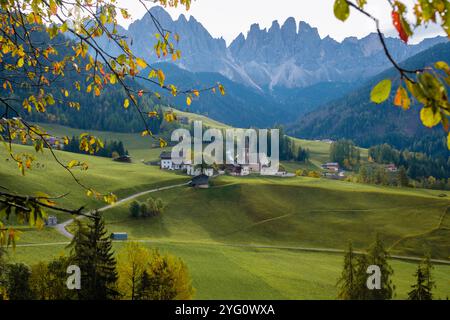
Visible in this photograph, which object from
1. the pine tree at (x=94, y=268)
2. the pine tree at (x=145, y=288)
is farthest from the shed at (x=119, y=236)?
the pine tree at (x=145, y=288)

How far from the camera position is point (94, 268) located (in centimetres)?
3278

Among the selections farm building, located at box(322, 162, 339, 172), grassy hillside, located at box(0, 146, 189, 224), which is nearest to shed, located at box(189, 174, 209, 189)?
grassy hillside, located at box(0, 146, 189, 224)

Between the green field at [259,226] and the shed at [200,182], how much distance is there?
3.01 meters

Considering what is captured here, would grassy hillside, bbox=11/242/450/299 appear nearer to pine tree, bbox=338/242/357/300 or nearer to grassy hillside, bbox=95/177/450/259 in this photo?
grassy hillside, bbox=95/177/450/259

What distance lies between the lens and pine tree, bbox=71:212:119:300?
32.1 meters

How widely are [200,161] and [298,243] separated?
165 feet

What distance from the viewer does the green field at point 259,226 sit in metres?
52.7

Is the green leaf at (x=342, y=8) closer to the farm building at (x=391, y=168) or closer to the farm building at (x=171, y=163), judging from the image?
the farm building at (x=171, y=163)

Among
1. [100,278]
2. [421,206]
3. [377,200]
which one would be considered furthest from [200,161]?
[100,278]

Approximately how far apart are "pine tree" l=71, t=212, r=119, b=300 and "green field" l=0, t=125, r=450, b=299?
13.2m
